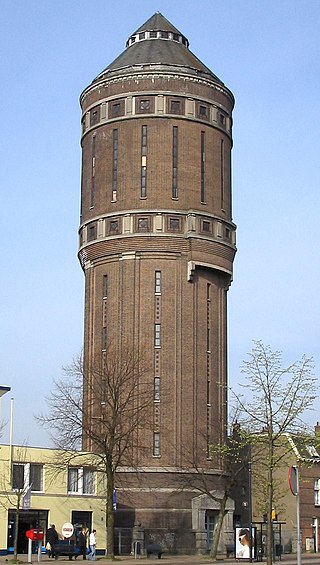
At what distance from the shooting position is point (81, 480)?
6372 cm

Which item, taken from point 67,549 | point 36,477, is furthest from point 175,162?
point 67,549

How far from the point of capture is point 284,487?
276 ft

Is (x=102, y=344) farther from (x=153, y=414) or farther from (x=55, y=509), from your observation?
(x=55, y=509)

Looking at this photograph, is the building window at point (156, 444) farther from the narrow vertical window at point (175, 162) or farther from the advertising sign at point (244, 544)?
the advertising sign at point (244, 544)

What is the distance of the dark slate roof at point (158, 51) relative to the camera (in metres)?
76.6

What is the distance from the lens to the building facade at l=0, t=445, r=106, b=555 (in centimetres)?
5725

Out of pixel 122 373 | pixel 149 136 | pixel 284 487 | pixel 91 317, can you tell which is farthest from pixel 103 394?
pixel 284 487

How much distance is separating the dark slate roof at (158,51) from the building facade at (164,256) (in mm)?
224

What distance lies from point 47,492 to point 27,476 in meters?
1.86

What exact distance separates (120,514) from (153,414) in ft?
24.0

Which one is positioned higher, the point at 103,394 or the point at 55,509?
the point at 103,394

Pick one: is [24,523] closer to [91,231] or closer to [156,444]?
[156,444]

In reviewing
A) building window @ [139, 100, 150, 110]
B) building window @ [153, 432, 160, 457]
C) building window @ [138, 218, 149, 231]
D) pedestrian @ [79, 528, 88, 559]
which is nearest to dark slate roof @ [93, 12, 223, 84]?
building window @ [139, 100, 150, 110]

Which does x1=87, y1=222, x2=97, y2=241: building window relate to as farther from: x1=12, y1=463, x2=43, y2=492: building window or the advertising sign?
the advertising sign
